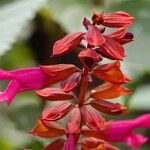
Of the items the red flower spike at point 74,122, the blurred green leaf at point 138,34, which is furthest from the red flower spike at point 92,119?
the blurred green leaf at point 138,34

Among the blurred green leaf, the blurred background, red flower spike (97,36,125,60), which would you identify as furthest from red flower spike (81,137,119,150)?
the blurred green leaf

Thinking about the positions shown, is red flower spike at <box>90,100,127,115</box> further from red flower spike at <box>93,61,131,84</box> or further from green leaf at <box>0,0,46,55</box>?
green leaf at <box>0,0,46,55</box>

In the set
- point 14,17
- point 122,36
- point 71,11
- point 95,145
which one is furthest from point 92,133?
point 71,11

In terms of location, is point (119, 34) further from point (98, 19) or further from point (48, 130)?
point (48, 130)

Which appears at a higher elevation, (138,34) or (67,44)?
(67,44)

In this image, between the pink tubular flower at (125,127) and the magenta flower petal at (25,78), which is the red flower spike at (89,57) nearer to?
the magenta flower petal at (25,78)

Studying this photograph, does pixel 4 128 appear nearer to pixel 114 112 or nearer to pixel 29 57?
pixel 29 57
